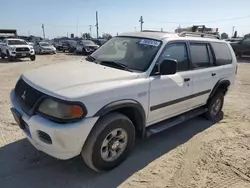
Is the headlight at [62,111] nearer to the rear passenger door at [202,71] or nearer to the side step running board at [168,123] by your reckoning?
the side step running board at [168,123]

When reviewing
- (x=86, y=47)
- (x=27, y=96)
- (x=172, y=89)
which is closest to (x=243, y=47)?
(x=86, y=47)

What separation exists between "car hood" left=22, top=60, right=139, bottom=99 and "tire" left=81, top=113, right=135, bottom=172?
439 millimetres

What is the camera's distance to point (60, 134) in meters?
2.63

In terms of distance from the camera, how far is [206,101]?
509 cm

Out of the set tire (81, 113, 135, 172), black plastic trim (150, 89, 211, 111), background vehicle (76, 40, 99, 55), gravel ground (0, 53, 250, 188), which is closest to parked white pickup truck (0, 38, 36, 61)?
background vehicle (76, 40, 99, 55)

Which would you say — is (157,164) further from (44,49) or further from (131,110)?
(44,49)

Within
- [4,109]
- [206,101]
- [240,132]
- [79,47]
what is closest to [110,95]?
[206,101]

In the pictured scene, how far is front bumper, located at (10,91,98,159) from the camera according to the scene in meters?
2.64

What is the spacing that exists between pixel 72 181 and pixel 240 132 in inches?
135

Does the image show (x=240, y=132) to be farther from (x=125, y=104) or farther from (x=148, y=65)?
(x=125, y=104)

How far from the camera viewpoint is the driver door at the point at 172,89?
11.9 feet

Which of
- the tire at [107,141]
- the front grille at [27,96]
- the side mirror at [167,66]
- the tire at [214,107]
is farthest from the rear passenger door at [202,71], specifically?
the front grille at [27,96]

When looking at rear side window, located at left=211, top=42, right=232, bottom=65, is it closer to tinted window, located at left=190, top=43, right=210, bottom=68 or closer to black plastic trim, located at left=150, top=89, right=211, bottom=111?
tinted window, located at left=190, top=43, right=210, bottom=68

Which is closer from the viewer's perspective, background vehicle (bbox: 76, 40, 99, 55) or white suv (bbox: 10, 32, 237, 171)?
white suv (bbox: 10, 32, 237, 171)
